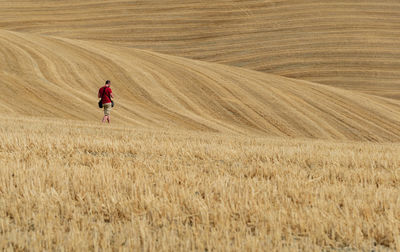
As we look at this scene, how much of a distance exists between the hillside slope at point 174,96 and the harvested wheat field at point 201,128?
0.17 m

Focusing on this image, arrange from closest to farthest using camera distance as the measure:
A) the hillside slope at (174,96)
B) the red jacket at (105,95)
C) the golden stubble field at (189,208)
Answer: the golden stubble field at (189,208) < the red jacket at (105,95) < the hillside slope at (174,96)

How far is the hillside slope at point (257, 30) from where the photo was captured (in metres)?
52.0

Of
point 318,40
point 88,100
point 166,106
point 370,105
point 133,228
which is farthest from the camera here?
point 318,40

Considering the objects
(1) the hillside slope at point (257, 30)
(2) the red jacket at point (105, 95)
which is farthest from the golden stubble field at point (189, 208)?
(1) the hillside slope at point (257, 30)

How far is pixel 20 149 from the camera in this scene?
28.3ft

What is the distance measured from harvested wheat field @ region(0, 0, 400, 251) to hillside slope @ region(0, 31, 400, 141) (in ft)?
0.54

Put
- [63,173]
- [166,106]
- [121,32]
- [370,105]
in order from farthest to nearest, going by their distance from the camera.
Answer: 1. [121,32]
2. [370,105]
3. [166,106]
4. [63,173]

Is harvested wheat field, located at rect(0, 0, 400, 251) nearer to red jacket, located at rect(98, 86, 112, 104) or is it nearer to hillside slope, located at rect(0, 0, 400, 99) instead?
hillside slope, located at rect(0, 0, 400, 99)

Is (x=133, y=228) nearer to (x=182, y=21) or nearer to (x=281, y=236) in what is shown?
(x=281, y=236)

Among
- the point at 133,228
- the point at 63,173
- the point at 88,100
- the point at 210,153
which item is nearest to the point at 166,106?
the point at 88,100

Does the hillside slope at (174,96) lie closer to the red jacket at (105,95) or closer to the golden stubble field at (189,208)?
the red jacket at (105,95)

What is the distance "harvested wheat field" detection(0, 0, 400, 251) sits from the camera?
4.27m

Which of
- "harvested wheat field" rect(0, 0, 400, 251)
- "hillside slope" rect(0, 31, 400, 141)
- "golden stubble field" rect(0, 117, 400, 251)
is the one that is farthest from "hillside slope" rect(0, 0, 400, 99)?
"golden stubble field" rect(0, 117, 400, 251)

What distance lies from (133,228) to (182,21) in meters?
61.0
